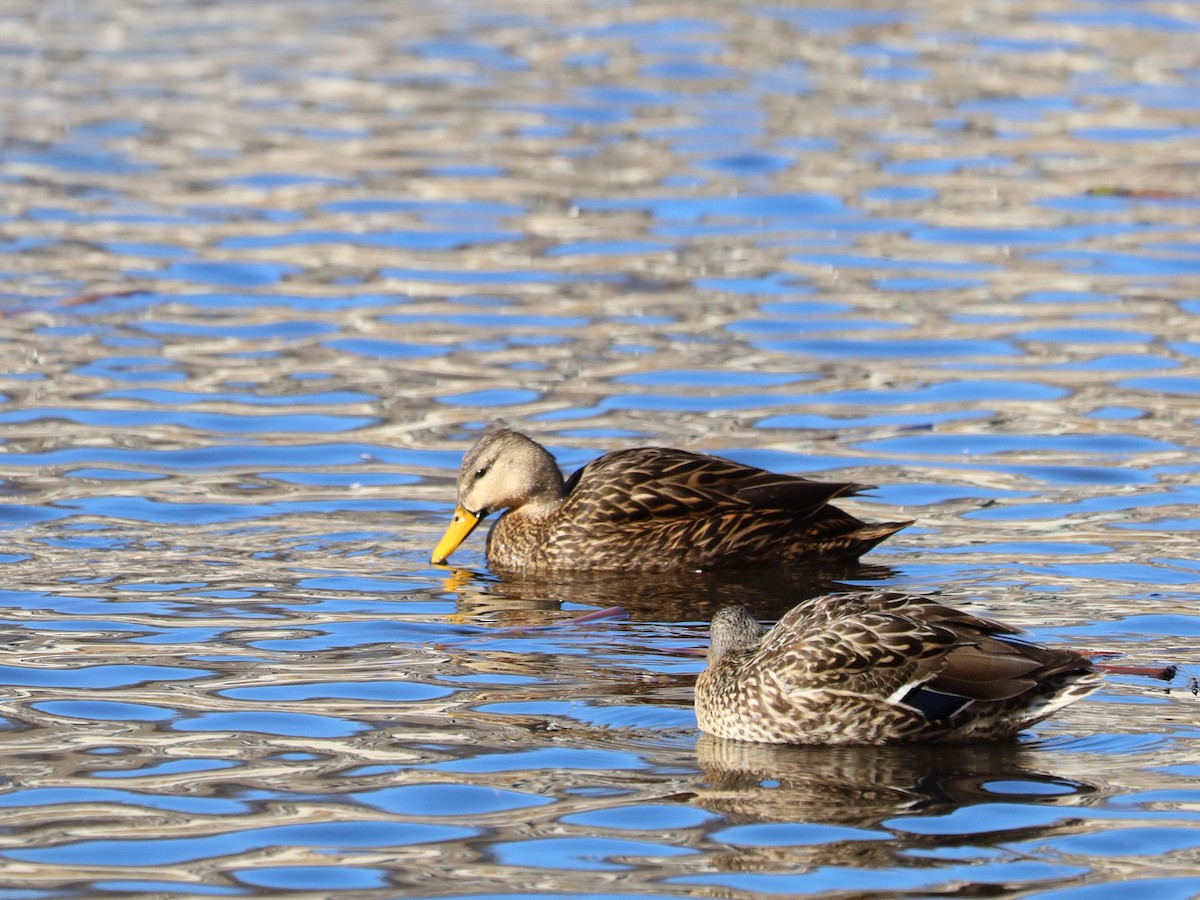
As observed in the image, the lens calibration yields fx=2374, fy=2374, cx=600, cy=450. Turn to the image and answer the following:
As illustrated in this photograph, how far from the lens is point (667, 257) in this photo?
17.5m

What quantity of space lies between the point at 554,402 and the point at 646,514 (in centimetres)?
287

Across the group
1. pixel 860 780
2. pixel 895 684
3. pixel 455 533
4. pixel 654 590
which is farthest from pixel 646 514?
pixel 860 780

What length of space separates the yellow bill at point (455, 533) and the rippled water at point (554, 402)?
0.13 metres

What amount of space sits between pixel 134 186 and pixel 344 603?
35.0ft

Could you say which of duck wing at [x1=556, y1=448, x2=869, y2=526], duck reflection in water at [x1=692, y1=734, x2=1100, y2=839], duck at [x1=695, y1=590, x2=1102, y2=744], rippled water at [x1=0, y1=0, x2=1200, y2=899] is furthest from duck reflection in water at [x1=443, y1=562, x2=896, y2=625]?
duck reflection in water at [x1=692, y1=734, x2=1100, y2=839]

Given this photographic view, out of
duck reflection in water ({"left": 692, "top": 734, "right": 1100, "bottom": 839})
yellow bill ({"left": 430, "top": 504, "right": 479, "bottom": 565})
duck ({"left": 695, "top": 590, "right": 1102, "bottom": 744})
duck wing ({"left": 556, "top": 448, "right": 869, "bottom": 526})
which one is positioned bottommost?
duck reflection in water ({"left": 692, "top": 734, "right": 1100, "bottom": 839})

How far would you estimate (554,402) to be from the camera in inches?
545

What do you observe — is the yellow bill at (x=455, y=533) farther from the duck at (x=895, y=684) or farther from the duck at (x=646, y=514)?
the duck at (x=895, y=684)

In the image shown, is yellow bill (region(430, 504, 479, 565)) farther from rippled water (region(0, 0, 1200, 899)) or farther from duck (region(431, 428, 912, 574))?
rippled water (region(0, 0, 1200, 899))

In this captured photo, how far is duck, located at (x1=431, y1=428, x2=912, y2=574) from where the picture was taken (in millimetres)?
10898

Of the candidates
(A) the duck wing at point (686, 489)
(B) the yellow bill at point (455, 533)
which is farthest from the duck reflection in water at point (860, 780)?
(B) the yellow bill at point (455, 533)

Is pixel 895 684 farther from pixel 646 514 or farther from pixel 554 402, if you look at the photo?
pixel 554 402

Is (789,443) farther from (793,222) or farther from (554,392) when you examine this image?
(793,222)

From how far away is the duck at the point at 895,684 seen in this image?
26.1 ft
